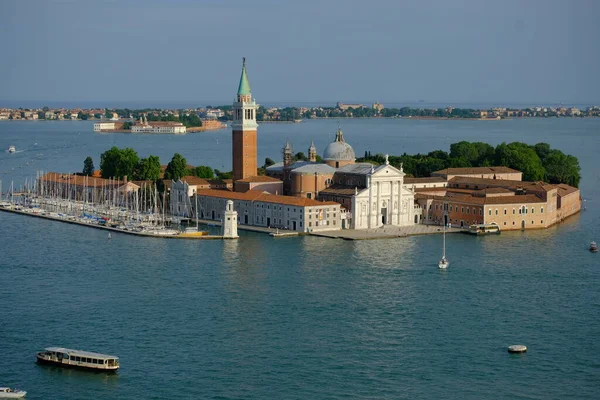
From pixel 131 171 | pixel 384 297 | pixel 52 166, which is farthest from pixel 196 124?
pixel 384 297

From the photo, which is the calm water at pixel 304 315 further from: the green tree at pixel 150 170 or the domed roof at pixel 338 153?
the green tree at pixel 150 170

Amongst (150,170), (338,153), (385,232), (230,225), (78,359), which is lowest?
(78,359)

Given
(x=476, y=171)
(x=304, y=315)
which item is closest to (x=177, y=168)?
(x=476, y=171)

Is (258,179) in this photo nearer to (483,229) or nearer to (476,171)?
(483,229)

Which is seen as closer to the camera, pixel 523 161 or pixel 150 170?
pixel 150 170

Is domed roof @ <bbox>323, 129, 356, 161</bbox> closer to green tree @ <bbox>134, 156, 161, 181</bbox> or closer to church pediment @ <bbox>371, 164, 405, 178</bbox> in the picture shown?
church pediment @ <bbox>371, 164, 405, 178</bbox>

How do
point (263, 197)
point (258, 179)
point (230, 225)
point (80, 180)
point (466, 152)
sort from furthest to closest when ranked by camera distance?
1. point (466, 152)
2. point (80, 180)
3. point (258, 179)
4. point (263, 197)
5. point (230, 225)

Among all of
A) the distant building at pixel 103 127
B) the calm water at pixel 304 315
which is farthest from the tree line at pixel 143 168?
the distant building at pixel 103 127
